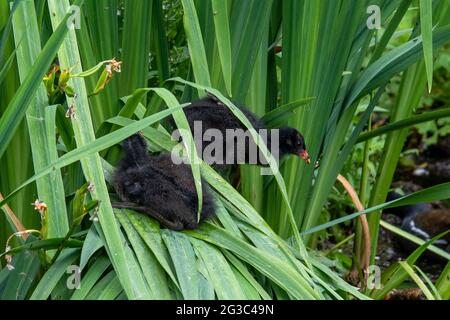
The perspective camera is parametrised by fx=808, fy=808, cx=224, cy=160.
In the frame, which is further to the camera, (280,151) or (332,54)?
(280,151)

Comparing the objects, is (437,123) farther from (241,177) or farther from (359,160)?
(241,177)

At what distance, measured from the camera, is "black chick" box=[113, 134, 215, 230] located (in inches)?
96.3

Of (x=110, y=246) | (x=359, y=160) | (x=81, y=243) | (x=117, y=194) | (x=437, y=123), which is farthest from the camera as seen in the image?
(x=437, y=123)

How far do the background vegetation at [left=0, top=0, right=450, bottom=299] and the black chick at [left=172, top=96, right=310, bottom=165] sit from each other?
2.4 inches

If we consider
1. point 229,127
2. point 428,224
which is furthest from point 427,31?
point 428,224

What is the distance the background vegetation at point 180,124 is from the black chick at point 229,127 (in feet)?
0.20

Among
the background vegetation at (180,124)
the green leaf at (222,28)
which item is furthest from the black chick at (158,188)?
the green leaf at (222,28)

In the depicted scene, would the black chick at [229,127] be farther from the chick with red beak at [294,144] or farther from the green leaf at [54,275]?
the green leaf at [54,275]

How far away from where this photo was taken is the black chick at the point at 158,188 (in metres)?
2.45

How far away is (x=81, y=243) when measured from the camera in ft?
7.20

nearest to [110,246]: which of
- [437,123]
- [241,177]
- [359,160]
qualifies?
[241,177]

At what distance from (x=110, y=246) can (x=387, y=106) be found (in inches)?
193

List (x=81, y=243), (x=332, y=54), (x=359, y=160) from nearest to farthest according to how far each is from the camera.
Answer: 1. (x=81, y=243)
2. (x=332, y=54)
3. (x=359, y=160)

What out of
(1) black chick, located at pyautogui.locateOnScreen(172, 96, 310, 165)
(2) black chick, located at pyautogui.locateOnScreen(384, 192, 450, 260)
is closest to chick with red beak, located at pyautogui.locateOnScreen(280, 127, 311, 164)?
(1) black chick, located at pyautogui.locateOnScreen(172, 96, 310, 165)
